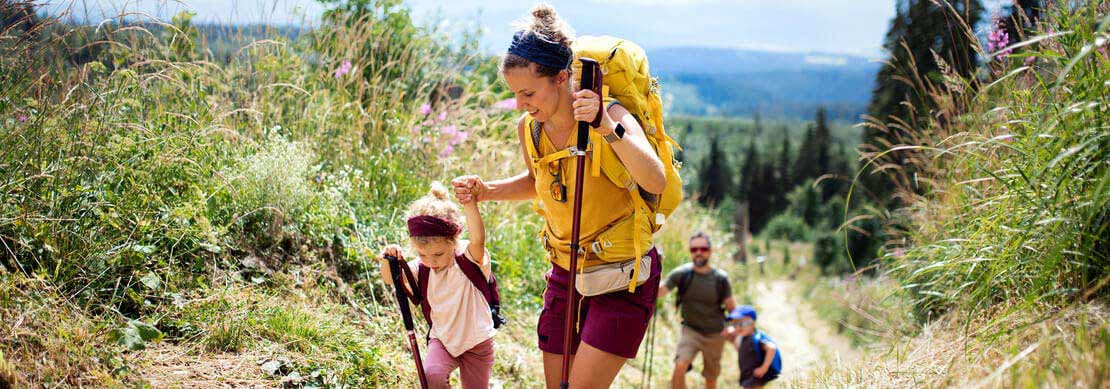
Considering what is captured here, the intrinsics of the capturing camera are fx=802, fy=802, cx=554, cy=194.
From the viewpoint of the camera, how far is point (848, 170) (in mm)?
78625

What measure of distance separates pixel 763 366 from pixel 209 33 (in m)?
5.06

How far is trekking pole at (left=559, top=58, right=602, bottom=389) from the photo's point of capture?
284 centimetres

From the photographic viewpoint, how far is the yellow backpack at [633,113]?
2.98 meters

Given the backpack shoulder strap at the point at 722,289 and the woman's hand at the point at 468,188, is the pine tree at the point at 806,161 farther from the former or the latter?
the woman's hand at the point at 468,188

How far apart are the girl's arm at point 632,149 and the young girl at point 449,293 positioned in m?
0.94

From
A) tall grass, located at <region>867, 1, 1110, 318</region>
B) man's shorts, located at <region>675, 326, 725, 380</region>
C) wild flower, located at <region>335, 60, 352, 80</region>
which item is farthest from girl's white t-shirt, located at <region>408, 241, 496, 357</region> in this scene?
man's shorts, located at <region>675, 326, 725, 380</region>

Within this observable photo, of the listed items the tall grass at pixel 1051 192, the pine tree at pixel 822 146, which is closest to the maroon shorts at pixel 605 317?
the tall grass at pixel 1051 192

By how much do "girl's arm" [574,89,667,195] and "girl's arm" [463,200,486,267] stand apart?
0.80m

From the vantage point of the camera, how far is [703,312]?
688cm

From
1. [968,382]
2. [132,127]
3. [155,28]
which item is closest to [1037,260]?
[968,382]

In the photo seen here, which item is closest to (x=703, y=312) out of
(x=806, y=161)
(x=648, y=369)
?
(x=648, y=369)

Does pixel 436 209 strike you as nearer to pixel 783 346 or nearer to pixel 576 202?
pixel 576 202

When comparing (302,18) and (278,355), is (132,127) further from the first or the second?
(302,18)

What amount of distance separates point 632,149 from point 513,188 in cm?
91
